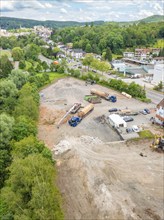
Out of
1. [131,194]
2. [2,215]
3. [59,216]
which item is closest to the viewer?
[59,216]

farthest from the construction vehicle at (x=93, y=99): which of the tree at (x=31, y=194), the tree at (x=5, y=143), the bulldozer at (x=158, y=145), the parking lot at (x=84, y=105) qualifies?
the tree at (x=31, y=194)

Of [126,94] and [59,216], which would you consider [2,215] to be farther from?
[126,94]

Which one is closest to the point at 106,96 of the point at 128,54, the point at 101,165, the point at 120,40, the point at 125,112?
the point at 125,112

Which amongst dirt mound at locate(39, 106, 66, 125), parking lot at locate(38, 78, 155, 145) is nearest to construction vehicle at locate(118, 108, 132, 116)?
parking lot at locate(38, 78, 155, 145)

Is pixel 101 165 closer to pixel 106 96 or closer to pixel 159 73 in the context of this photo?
pixel 106 96

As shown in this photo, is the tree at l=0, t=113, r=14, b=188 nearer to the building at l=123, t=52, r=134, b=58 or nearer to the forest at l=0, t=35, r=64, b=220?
the forest at l=0, t=35, r=64, b=220

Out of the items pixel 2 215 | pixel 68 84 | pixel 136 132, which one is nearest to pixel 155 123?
pixel 136 132
